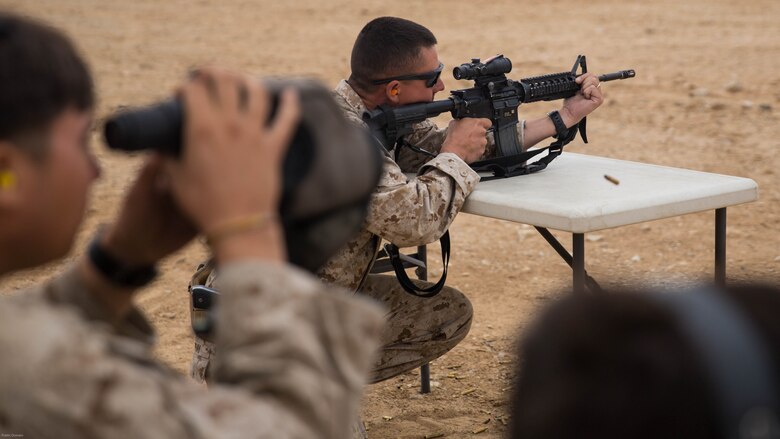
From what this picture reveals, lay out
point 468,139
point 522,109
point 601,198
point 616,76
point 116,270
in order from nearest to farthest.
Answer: point 116,270, point 601,198, point 468,139, point 616,76, point 522,109

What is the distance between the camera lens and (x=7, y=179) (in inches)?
52.0

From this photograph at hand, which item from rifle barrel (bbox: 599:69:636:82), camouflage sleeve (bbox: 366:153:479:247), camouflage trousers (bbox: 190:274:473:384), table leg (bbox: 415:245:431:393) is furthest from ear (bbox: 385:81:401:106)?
table leg (bbox: 415:245:431:393)

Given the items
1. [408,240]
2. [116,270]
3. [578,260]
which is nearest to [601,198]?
[578,260]

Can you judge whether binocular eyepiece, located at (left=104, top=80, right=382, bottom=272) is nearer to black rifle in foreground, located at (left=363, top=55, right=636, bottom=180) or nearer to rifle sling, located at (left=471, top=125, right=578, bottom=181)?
black rifle in foreground, located at (left=363, top=55, right=636, bottom=180)

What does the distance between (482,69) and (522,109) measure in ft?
19.1

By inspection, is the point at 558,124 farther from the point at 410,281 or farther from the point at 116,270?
the point at 116,270

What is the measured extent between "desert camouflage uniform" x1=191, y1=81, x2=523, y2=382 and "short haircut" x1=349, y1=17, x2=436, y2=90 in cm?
8

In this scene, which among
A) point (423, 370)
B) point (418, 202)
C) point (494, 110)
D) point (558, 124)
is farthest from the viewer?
point (423, 370)

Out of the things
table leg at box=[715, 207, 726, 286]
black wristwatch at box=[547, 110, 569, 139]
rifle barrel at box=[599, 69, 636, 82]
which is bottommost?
table leg at box=[715, 207, 726, 286]

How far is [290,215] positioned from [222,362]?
8.5 inches

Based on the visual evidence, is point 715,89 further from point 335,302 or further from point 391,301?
point 335,302

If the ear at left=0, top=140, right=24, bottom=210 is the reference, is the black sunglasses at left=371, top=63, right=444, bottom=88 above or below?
below

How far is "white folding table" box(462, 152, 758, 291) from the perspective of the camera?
3.01 meters

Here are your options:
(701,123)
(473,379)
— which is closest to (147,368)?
(473,379)
